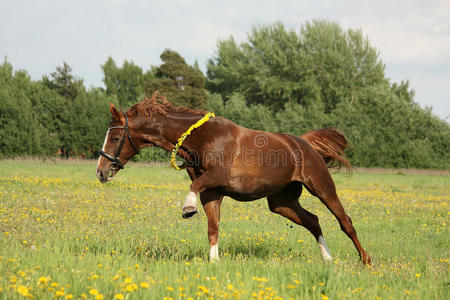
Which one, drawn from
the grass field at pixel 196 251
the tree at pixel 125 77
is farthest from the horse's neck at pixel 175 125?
the tree at pixel 125 77

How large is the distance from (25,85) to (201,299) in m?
38.0

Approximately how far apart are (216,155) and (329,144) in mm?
2538

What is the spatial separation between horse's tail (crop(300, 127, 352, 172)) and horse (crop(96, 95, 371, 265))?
780 mm

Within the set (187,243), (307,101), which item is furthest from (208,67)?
(187,243)

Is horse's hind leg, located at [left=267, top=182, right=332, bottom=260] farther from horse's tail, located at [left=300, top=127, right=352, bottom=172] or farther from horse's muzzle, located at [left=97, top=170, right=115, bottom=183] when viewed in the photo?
horse's muzzle, located at [left=97, top=170, right=115, bottom=183]

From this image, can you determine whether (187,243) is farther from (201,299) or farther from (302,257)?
(201,299)

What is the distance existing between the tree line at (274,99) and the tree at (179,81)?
0.11m

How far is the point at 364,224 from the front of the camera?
9.72 m

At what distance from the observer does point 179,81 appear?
47.1m

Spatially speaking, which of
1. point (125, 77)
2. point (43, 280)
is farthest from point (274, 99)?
point (43, 280)

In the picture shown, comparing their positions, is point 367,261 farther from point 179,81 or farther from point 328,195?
point 179,81

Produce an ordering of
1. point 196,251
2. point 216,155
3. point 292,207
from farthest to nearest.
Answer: point 292,207 < point 196,251 < point 216,155

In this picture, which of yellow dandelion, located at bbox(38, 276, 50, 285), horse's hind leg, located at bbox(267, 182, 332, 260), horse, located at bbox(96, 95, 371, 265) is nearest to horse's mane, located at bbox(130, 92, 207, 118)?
horse, located at bbox(96, 95, 371, 265)

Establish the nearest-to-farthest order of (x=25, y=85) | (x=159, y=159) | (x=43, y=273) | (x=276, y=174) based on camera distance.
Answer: (x=43, y=273)
(x=276, y=174)
(x=159, y=159)
(x=25, y=85)
